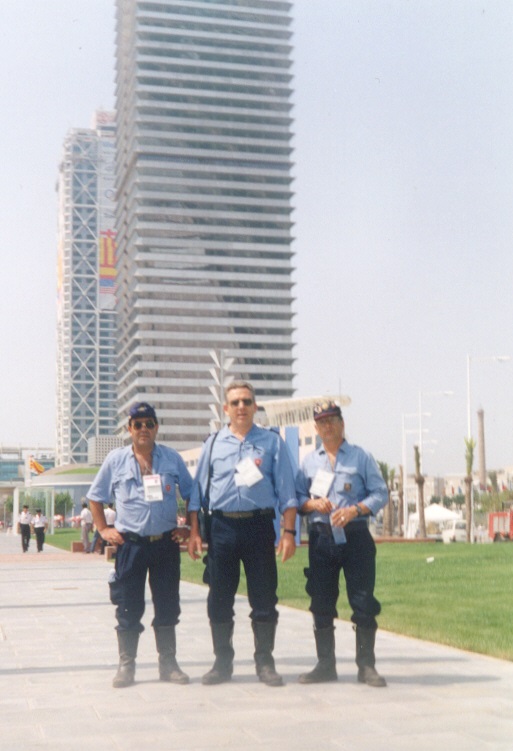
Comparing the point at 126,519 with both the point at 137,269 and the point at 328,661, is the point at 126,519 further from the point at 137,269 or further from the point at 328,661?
the point at 137,269

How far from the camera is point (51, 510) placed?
57.8m

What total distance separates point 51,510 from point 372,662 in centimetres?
5369

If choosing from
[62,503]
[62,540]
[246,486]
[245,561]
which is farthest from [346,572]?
[62,503]

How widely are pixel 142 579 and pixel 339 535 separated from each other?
1.25 metres

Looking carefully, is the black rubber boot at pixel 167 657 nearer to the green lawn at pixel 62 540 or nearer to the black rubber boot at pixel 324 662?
the black rubber boot at pixel 324 662

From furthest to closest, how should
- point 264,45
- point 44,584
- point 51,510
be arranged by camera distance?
point 264,45 → point 51,510 → point 44,584

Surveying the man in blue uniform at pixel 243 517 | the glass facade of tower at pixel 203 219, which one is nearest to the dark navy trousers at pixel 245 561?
the man in blue uniform at pixel 243 517

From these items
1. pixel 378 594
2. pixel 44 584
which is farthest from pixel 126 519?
pixel 44 584

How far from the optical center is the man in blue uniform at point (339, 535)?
5910 mm

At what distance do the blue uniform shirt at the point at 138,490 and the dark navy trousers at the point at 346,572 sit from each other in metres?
0.89

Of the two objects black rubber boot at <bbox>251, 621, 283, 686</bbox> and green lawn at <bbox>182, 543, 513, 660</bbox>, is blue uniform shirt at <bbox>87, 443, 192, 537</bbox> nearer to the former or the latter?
black rubber boot at <bbox>251, 621, 283, 686</bbox>

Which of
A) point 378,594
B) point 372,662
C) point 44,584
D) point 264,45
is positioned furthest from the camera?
point 264,45

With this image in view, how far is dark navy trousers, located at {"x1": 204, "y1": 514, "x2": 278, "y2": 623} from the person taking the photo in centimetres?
596

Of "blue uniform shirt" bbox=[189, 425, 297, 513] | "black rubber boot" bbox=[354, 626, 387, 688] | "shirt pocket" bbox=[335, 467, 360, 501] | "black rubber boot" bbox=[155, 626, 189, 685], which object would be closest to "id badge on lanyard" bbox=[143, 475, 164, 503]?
"blue uniform shirt" bbox=[189, 425, 297, 513]
